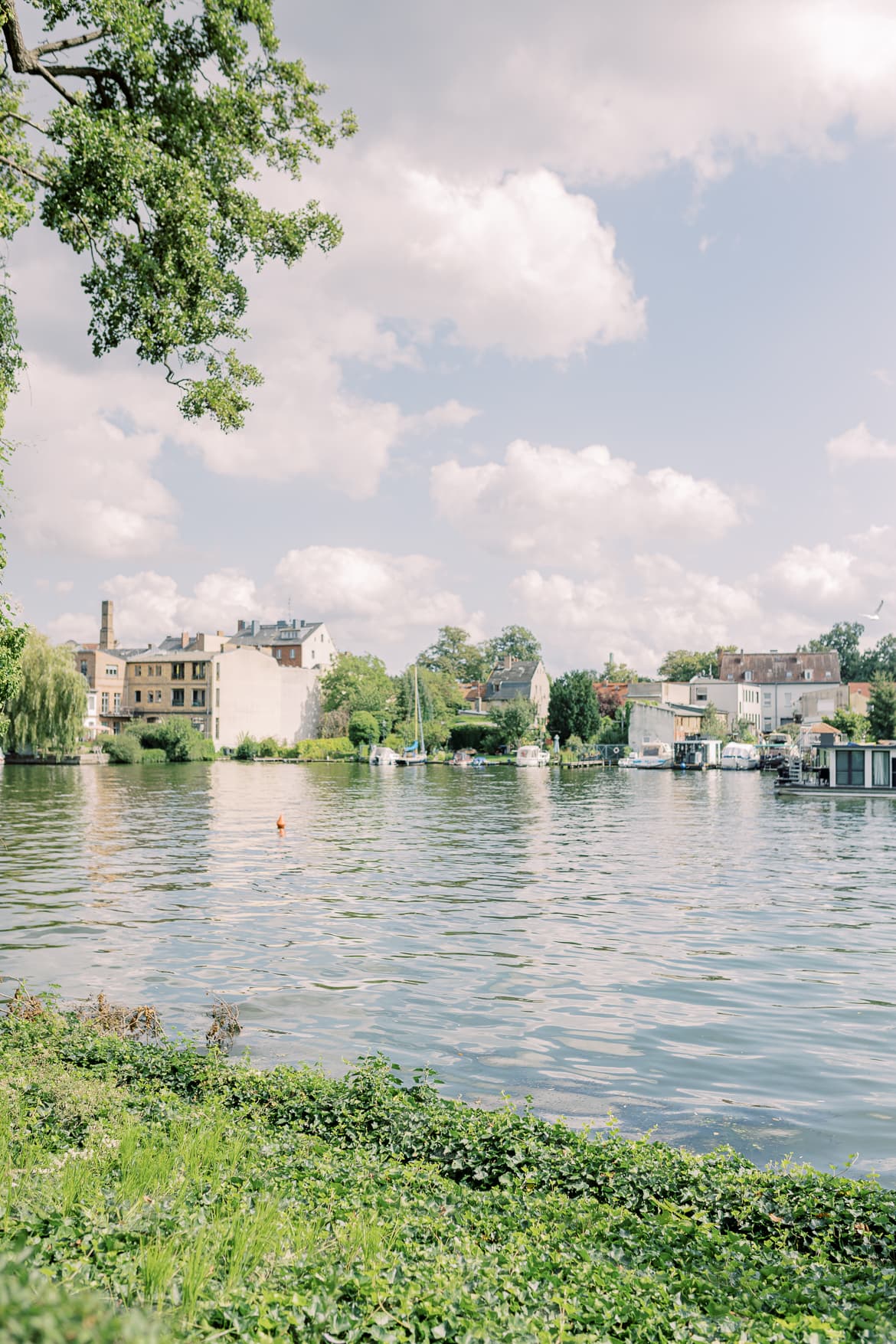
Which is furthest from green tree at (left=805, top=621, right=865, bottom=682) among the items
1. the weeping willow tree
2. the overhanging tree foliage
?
the overhanging tree foliage

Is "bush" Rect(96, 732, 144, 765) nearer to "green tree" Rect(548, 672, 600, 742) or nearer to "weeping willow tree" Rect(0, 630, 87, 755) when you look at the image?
"weeping willow tree" Rect(0, 630, 87, 755)

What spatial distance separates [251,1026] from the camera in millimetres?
13508

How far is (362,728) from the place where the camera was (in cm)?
12475

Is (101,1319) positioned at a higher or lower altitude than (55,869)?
higher

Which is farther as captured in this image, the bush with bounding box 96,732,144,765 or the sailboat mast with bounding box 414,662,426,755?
the sailboat mast with bounding box 414,662,426,755

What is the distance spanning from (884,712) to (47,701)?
85.1 meters

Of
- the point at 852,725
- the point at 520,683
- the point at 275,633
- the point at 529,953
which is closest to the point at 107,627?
the point at 275,633

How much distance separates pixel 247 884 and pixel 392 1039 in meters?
14.6

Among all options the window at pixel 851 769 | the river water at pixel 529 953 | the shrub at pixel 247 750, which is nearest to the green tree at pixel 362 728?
the shrub at pixel 247 750

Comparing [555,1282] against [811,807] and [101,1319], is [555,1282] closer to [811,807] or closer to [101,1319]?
[101,1319]

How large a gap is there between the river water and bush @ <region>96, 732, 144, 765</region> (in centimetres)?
5634

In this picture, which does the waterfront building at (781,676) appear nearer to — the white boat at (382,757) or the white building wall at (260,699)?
the white boat at (382,757)

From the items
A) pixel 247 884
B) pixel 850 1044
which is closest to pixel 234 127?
pixel 850 1044

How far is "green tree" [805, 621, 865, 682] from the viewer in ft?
541
